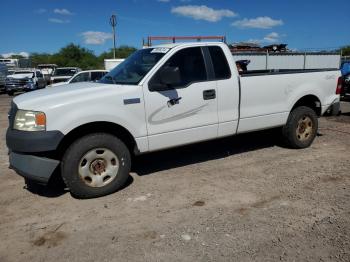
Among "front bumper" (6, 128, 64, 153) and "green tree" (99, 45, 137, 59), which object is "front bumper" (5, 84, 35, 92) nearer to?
"front bumper" (6, 128, 64, 153)

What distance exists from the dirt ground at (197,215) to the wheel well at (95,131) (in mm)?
649

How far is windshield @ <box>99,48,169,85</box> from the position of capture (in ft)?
16.4

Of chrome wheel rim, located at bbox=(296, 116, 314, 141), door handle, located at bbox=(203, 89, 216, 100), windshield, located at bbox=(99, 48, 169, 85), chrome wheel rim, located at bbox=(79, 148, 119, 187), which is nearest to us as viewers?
chrome wheel rim, located at bbox=(79, 148, 119, 187)

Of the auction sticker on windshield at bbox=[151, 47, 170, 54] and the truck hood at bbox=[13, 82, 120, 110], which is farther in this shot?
the auction sticker on windshield at bbox=[151, 47, 170, 54]

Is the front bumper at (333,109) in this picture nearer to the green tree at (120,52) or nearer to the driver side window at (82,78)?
the driver side window at (82,78)

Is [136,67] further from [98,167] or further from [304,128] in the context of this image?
[304,128]

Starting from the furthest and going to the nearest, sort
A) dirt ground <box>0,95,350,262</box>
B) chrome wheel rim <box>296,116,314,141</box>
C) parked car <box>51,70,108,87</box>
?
parked car <box>51,70,108,87</box> < chrome wheel rim <box>296,116,314,141</box> < dirt ground <box>0,95,350,262</box>

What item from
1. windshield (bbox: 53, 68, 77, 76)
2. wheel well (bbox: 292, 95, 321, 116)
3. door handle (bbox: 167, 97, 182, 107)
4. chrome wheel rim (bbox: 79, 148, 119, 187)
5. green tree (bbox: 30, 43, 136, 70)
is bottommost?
chrome wheel rim (bbox: 79, 148, 119, 187)

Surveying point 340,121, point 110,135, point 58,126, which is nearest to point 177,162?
point 110,135

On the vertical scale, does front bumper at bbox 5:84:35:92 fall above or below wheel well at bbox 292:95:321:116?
below

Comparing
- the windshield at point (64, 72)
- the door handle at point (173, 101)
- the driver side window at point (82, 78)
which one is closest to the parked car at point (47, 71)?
the windshield at point (64, 72)

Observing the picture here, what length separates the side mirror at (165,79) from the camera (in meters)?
4.76

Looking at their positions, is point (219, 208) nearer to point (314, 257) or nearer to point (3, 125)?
point (314, 257)

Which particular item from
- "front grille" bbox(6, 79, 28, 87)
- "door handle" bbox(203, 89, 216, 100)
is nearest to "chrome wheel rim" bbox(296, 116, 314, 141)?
"door handle" bbox(203, 89, 216, 100)
